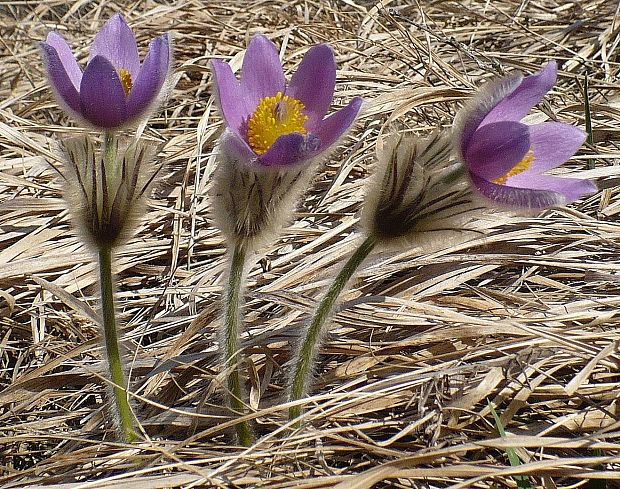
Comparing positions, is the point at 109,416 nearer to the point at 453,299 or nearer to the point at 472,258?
the point at 453,299

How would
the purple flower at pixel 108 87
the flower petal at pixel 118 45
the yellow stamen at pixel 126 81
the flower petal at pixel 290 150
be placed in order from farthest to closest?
the flower petal at pixel 118 45 → the yellow stamen at pixel 126 81 → the purple flower at pixel 108 87 → the flower petal at pixel 290 150

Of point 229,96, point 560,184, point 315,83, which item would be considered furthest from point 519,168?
point 229,96

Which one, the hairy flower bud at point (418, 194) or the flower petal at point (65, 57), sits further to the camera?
the flower petal at point (65, 57)

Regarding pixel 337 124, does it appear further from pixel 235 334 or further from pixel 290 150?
pixel 235 334

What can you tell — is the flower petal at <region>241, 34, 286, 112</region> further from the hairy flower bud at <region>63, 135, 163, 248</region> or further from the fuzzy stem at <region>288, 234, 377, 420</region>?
the fuzzy stem at <region>288, 234, 377, 420</region>

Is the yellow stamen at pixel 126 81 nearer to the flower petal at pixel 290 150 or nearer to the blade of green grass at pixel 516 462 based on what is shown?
the flower petal at pixel 290 150

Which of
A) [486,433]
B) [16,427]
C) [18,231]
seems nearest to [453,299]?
[486,433]

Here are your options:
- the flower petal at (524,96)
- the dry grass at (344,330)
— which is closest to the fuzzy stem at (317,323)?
the dry grass at (344,330)
